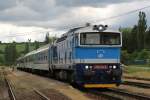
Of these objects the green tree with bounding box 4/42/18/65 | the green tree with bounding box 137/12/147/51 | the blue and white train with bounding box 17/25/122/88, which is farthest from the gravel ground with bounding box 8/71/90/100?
the green tree with bounding box 4/42/18/65

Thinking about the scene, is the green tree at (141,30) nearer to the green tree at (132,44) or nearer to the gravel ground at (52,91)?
the green tree at (132,44)

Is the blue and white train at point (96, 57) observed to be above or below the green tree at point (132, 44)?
below

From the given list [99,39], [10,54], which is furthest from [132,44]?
[99,39]

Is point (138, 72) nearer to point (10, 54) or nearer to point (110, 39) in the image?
point (110, 39)

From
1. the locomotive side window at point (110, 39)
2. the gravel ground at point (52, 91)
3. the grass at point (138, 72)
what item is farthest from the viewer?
the grass at point (138, 72)

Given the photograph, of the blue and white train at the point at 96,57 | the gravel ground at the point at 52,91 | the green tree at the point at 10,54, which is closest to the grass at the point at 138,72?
the gravel ground at the point at 52,91

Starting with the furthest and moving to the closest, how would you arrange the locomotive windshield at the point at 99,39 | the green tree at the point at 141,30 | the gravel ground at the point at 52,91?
the green tree at the point at 141,30 < the locomotive windshield at the point at 99,39 < the gravel ground at the point at 52,91

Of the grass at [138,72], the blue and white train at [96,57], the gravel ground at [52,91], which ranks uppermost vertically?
the blue and white train at [96,57]

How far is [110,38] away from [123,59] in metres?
60.8

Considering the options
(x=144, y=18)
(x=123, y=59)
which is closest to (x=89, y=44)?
(x=123, y=59)

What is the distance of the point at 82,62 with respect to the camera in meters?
23.8

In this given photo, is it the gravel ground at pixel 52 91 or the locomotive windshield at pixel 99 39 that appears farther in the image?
the locomotive windshield at pixel 99 39

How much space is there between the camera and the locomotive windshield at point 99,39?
78.3ft

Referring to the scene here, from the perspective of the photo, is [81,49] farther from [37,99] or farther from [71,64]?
[37,99]
